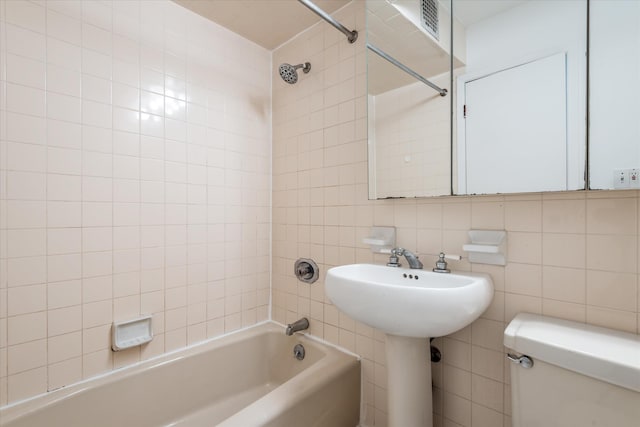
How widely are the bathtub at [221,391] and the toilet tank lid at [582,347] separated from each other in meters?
0.79

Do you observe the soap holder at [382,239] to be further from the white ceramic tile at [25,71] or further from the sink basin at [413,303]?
the white ceramic tile at [25,71]

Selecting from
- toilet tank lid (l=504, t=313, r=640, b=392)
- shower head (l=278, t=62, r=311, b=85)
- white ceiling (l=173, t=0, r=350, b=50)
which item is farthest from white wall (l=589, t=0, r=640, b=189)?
shower head (l=278, t=62, r=311, b=85)

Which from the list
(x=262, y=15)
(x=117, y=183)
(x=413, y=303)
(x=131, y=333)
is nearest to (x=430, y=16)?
(x=262, y=15)

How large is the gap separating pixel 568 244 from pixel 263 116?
170 cm

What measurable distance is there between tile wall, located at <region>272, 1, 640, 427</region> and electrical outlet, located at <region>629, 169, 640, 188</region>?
1.8 inches

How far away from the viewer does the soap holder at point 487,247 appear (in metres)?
1.05

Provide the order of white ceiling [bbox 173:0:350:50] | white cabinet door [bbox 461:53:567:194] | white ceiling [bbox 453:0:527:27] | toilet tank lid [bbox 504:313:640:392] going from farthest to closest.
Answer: white ceiling [bbox 173:0:350:50] → white ceiling [bbox 453:0:527:27] → white cabinet door [bbox 461:53:567:194] → toilet tank lid [bbox 504:313:640:392]

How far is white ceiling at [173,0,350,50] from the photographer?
1546mm

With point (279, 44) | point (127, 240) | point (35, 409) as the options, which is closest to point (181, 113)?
point (127, 240)

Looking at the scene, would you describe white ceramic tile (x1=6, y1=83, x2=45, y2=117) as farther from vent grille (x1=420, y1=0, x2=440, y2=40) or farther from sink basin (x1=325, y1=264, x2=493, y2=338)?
vent grille (x1=420, y1=0, x2=440, y2=40)

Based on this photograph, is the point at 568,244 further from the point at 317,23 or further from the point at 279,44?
the point at 279,44

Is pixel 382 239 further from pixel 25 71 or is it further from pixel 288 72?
pixel 25 71

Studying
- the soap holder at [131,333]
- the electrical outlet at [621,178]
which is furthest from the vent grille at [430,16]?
the soap holder at [131,333]

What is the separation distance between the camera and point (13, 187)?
1129mm
